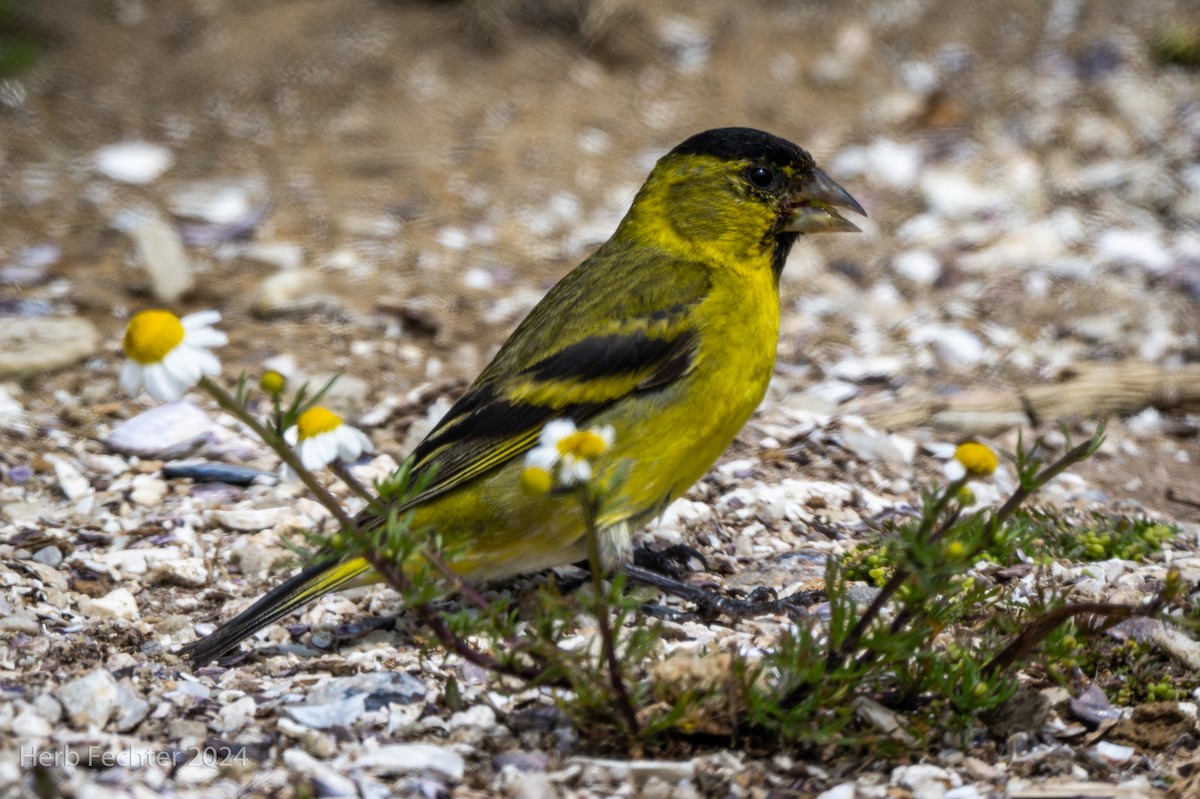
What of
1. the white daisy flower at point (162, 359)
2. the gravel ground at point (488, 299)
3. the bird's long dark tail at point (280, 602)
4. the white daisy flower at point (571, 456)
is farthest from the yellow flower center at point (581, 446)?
the bird's long dark tail at point (280, 602)

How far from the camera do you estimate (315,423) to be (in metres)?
2.59

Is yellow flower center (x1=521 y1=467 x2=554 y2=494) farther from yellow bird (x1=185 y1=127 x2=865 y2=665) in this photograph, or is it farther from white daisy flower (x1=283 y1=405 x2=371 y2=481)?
yellow bird (x1=185 y1=127 x2=865 y2=665)

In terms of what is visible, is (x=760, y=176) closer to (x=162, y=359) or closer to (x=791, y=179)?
(x=791, y=179)

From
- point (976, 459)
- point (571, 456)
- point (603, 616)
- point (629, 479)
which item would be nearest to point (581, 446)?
point (571, 456)

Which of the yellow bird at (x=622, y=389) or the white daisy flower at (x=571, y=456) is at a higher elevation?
the yellow bird at (x=622, y=389)

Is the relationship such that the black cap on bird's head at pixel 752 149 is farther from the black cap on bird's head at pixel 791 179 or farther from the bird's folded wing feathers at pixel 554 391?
the bird's folded wing feathers at pixel 554 391

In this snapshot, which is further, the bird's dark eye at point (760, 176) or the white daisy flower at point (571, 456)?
the bird's dark eye at point (760, 176)

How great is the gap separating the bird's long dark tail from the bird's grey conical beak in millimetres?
1747


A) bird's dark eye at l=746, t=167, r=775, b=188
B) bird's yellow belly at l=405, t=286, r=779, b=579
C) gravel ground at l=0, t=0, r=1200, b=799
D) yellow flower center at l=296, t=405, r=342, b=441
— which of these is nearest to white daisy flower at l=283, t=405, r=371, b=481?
yellow flower center at l=296, t=405, r=342, b=441

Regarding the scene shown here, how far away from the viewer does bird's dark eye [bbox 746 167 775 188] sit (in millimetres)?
4148

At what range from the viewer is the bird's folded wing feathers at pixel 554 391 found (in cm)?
363

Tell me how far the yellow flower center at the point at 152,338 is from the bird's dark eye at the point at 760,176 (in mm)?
2236

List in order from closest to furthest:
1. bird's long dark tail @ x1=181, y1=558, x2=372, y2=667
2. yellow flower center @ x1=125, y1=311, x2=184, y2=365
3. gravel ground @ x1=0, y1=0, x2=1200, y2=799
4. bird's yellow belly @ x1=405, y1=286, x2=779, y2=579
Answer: yellow flower center @ x1=125, y1=311, x2=184, y2=365 < gravel ground @ x1=0, y1=0, x2=1200, y2=799 < bird's long dark tail @ x1=181, y1=558, x2=372, y2=667 < bird's yellow belly @ x1=405, y1=286, x2=779, y2=579

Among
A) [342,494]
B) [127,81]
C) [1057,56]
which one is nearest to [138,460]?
[342,494]
